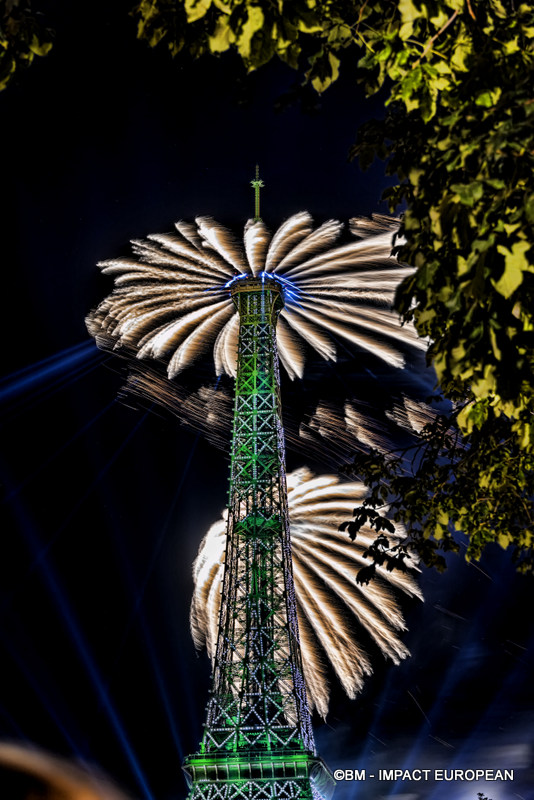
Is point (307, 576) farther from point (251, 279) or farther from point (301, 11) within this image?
point (301, 11)

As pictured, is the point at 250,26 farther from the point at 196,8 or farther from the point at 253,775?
the point at 253,775

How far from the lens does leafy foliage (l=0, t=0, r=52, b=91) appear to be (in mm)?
7500

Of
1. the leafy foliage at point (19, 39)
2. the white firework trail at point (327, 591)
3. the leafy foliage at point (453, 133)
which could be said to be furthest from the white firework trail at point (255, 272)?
the leafy foliage at point (19, 39)

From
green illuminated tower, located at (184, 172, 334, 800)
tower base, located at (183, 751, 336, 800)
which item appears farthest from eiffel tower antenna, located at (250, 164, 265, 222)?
tower base, located at (183, 751, 336, 800)

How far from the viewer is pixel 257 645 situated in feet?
166

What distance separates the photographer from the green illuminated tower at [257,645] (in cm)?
4969

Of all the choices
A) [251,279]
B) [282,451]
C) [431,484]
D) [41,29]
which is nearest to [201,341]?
[251,279]

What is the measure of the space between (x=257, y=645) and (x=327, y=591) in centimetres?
998

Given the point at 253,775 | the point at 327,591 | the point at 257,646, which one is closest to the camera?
the point at 327,591

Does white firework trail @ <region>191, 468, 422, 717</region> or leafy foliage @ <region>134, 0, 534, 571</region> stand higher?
leafy foliage @ <region>134, 0, 534, 571</region>

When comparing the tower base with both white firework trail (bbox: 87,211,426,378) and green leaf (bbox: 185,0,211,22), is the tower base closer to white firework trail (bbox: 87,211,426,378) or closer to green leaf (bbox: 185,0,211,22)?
white firework trail (bbox: 87,211,426,378)

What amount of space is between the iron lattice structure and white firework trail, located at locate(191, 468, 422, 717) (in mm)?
1321

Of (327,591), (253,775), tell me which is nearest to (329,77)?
(327,591)

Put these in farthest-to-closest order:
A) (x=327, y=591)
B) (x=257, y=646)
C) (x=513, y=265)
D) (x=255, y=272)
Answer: (x=257, y=646), (x=327, y=591), (x=255, y=272), (x=513, y=265)
